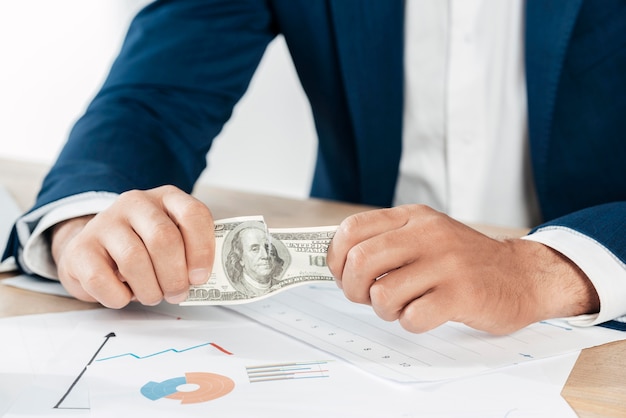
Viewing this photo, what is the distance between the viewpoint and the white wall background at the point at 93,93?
3.04m

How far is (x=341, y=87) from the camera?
1.38 metres

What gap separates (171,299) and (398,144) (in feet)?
2.36

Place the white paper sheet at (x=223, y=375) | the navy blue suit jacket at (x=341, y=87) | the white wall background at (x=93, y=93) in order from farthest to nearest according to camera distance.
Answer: the white wall background at (x=93, y=93), the navy blue suit jacket at (x=341, y=87), the white paper sheet at (x=223, y=375)

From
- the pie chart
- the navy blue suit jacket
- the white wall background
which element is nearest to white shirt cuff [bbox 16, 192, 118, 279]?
the navy blue suit jacket

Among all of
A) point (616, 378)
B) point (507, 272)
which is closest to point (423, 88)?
point (507, 272)

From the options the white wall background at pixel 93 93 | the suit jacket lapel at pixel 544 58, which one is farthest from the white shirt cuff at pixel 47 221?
the white wall background at pixel 93 93

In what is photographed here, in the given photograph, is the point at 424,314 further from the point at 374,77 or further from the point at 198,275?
the point at 374,77

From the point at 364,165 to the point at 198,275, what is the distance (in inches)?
28.3

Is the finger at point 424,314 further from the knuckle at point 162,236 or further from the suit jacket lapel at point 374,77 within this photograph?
the suit jacket lapel at point 374,77

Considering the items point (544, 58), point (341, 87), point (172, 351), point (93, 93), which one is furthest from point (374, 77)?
→ point (93, 93)

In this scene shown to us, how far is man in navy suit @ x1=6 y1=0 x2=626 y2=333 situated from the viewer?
2.38 ft

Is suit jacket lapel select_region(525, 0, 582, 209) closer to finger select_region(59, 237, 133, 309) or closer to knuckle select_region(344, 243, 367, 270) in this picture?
knuckle select_region(344, 243, 367, 270)

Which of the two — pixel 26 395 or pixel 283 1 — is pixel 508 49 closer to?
pixel 283 1

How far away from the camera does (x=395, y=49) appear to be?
133cm
